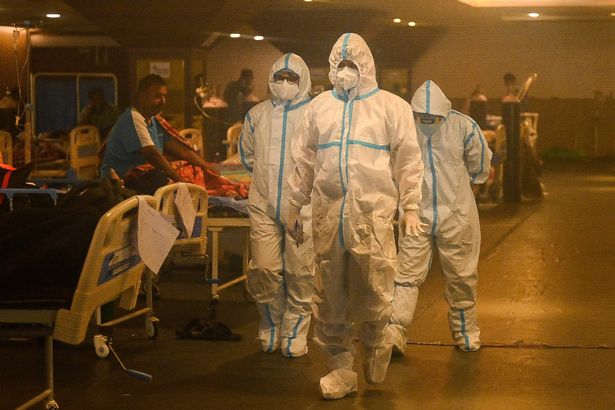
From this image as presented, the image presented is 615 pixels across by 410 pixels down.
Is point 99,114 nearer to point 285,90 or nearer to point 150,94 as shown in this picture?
point 150,94

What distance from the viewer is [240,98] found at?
56.8 feet

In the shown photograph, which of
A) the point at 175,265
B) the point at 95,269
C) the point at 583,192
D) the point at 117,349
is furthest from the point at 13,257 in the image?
the point at 583,192

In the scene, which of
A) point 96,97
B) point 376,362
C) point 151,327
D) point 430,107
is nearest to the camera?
point 376,362

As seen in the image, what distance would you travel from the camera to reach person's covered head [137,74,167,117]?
318 inches

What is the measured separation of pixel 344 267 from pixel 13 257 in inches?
60.8

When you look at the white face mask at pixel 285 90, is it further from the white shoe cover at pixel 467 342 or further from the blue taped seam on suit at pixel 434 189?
the white shoe cover at pixel 467 342

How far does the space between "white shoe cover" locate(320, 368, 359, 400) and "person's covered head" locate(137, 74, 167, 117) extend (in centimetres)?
306

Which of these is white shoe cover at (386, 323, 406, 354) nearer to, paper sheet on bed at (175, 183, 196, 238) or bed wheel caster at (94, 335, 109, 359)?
paper sheet on bed at (175, 183, 196, 238)

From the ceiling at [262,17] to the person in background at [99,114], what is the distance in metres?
0.79

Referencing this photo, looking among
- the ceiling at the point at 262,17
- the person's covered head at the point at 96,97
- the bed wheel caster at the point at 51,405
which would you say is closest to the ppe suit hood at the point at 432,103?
the bed wheel caster at the point at 51,405

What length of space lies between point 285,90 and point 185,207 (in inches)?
33.7

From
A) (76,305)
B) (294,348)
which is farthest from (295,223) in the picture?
Answer: (76,305)

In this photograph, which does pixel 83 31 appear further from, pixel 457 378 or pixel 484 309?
pixel 457 378

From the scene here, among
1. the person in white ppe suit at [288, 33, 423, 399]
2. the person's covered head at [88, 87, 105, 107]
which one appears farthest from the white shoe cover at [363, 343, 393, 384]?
the person's covered head at [88, 87, 105, 107]
